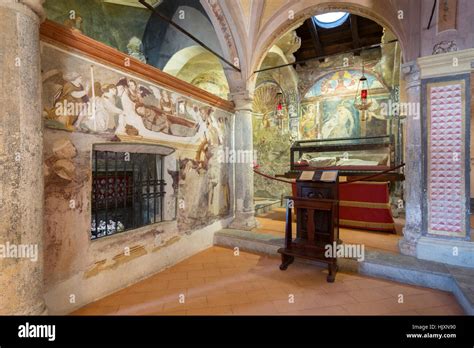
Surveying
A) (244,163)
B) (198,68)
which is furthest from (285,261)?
(198,68)

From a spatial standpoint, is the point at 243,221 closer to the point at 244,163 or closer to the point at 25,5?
the point at 244,163

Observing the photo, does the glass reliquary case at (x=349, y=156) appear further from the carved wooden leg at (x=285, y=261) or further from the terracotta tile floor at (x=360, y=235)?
the carved wooden leg at (x=285, y=261)

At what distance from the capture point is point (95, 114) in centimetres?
309

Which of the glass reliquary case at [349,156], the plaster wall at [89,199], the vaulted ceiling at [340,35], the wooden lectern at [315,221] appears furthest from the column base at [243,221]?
the vaulted ceiling at [340,35]

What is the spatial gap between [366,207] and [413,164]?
205 cm

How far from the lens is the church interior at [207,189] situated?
2139 mm

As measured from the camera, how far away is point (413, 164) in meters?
3.93

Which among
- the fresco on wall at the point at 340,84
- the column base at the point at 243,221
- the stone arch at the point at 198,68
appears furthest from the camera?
the fresco on wall at the point at 340,84

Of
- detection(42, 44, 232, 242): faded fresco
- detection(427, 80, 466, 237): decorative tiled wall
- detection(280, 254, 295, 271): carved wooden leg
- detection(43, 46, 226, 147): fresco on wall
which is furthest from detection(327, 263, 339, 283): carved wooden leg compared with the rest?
detection(43, 46, 226, 147): fresco on wall

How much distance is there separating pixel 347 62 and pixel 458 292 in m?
8.52

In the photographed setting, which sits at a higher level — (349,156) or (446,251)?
(349,156)

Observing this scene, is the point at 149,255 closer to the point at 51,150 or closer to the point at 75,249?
the point at 75,249

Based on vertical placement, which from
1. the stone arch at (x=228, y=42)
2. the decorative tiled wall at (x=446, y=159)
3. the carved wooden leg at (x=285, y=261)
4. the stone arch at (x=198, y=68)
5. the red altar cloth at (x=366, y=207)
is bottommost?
the carved wooden leg at (x=285, y=261)

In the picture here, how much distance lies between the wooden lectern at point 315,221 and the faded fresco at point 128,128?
1927mm
